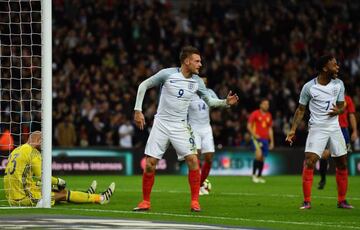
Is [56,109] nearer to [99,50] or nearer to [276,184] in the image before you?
[99,50]

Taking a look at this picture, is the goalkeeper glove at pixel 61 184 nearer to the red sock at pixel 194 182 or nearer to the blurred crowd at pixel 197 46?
the red sock at pixel 194 182

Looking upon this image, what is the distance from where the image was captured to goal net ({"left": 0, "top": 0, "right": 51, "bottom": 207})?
609 inches

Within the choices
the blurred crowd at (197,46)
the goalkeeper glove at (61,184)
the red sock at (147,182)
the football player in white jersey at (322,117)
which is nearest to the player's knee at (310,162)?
the football player in white jersey at (322,117)

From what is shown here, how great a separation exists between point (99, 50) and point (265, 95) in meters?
5.43

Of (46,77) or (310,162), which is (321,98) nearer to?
(310,162)

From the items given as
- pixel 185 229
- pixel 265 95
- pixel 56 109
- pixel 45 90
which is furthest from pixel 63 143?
pixel 185 229

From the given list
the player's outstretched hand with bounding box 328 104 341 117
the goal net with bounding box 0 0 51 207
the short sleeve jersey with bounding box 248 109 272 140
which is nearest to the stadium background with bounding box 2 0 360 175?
the goal net with bounding box 0 0 51 207

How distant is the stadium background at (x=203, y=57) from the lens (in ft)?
99.2

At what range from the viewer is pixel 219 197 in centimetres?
1845

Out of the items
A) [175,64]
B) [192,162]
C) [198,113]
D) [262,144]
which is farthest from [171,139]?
[175,64]

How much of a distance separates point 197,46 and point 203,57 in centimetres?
53

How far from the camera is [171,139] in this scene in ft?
48.1

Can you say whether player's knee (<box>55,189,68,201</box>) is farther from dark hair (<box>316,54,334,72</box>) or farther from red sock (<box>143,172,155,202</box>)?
dark hair (<box>316,54,334,72</box>)

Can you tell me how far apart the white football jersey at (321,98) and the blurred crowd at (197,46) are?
15.1 metres
